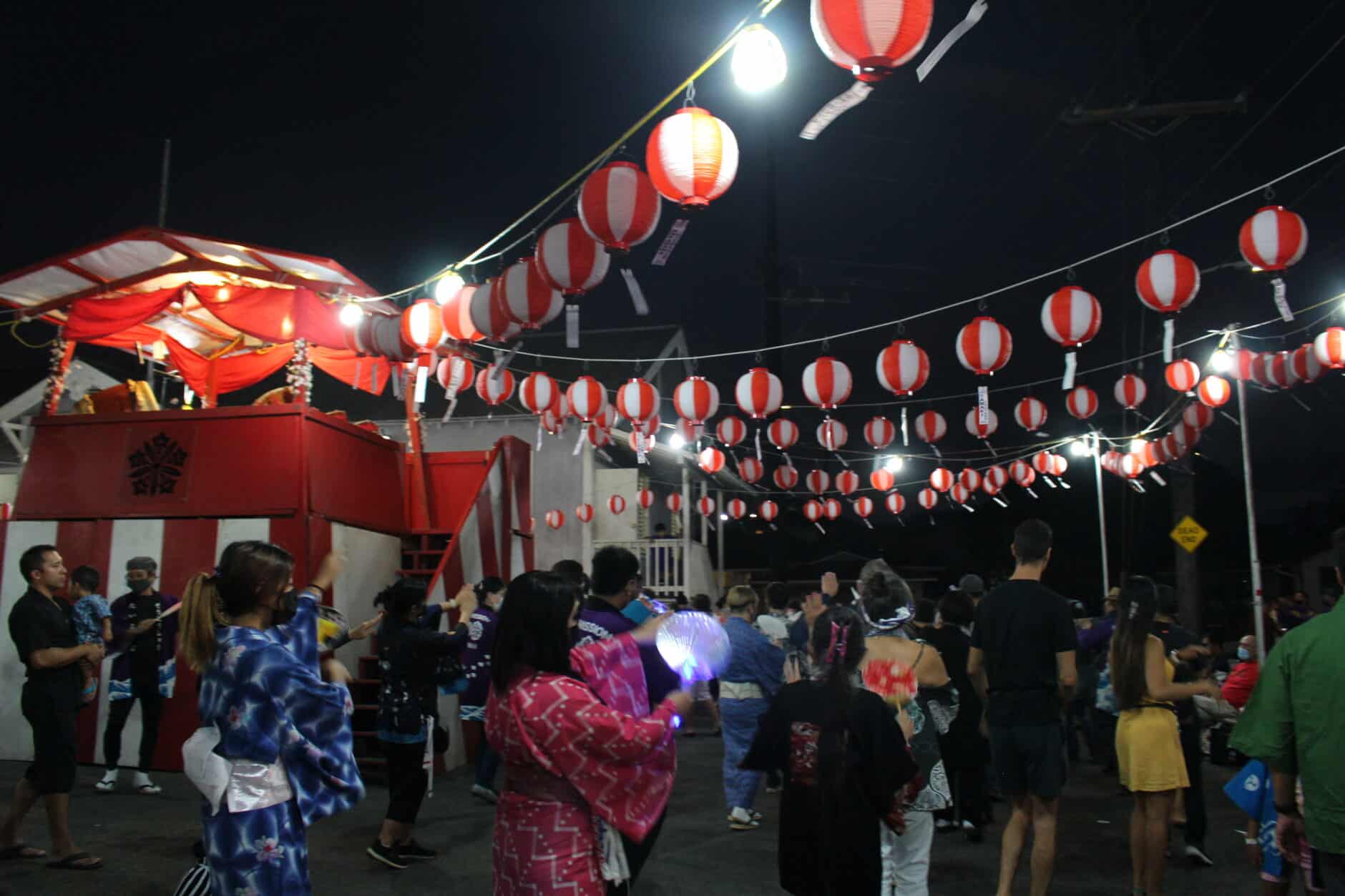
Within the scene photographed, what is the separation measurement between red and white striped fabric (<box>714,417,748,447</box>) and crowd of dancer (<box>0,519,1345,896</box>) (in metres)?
9.87

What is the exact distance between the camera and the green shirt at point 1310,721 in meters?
2.94

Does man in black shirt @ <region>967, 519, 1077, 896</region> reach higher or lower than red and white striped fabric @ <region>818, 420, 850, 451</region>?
lower

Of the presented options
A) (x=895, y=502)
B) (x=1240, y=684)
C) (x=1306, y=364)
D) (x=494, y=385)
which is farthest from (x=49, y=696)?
(x=895, y=502)

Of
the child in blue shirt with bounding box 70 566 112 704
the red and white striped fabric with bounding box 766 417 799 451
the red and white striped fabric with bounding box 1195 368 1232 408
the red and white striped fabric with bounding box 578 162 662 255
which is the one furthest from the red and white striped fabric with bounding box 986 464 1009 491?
the child in blue shirt with bounding box 70 566 112 704

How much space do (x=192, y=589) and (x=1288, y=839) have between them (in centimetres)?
382

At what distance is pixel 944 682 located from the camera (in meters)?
5.25

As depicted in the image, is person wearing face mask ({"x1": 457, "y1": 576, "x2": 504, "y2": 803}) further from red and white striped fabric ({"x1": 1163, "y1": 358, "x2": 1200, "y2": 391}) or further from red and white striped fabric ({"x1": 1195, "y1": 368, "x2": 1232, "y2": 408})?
red and white striped fabric ({"x1": 1195, "y1": 368, "x2": 1232, "y2": 408})

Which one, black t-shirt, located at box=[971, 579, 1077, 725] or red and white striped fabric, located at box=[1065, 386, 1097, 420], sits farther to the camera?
red and white striped fabric, located at box=[1065, 386, 1097, 420]

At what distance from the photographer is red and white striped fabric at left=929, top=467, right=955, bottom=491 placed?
66.6ft

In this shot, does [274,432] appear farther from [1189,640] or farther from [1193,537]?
[1193,537]

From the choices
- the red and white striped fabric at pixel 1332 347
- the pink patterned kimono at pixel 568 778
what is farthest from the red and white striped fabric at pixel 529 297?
the red and white striped fabric at pixel 1332 347

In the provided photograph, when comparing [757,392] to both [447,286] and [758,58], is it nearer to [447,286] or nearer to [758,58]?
[447,286]

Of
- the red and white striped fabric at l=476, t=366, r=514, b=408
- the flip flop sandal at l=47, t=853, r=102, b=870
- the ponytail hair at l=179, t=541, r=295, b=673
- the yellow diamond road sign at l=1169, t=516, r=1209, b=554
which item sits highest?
the red and white striped fabric at l=476, t=366, r=514, b=408

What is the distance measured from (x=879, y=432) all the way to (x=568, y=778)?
14.2m
